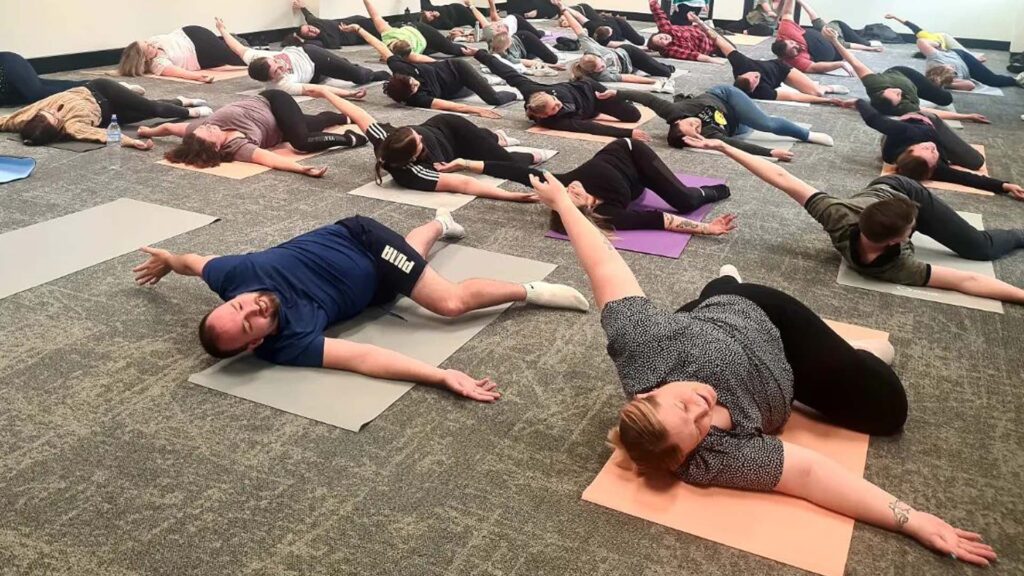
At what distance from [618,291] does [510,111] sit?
433 cm

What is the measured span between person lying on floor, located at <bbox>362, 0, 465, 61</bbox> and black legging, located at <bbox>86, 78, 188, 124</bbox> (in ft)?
7.56

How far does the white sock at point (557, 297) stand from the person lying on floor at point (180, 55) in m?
5.22

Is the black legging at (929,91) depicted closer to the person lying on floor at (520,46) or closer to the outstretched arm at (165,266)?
the person lying on floor at (520,46)

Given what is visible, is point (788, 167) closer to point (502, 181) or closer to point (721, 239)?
point (721, 239)

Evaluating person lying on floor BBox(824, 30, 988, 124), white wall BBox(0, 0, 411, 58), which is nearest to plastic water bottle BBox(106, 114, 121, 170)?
white wall BBox(0, 0, 411, 58)

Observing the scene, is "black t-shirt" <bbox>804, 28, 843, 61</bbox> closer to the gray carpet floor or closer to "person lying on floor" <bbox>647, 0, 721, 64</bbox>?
"person lying on floor" <bbox>647, 0, 721, 64</bbox>

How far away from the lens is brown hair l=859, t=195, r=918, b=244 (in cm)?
291

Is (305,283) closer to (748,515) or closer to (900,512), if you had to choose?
(748,515)

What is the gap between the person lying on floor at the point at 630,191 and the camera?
3705mm

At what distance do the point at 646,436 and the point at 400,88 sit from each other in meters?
4.70

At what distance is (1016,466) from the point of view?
7.09 feet

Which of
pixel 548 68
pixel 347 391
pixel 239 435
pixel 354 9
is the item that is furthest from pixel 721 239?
pixel 354 9

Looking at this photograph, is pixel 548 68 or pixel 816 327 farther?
pixel 548 68

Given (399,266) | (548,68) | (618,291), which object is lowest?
(548,68)
